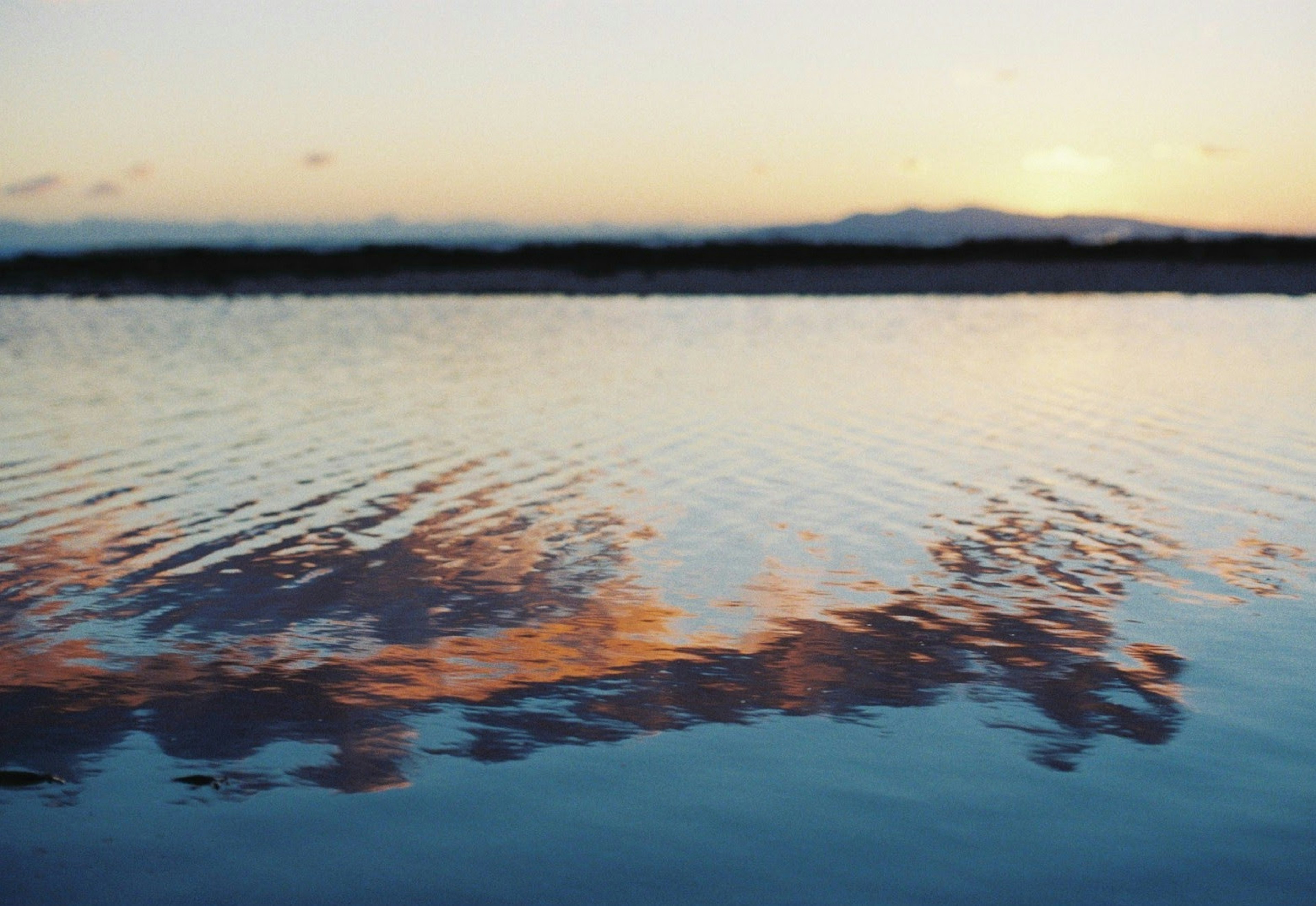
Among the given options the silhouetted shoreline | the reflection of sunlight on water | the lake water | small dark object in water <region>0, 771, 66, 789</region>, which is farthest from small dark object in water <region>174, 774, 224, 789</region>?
the silhouetted shoreline

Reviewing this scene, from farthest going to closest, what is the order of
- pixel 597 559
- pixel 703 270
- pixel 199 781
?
1. pixel 703 270
2. pixel 597 559
3. pixel 199 781

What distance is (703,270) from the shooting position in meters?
125

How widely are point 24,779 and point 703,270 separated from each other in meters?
120

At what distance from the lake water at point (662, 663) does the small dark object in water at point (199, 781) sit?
1.2 inches

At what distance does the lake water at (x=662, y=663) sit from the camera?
20.0 ft

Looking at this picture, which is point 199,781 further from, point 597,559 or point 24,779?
point 597,559

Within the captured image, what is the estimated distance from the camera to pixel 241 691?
27.4 ft

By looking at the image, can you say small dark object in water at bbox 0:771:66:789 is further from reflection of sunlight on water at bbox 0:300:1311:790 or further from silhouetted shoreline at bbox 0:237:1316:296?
silhouetted shoreline at bbox 0:237:1316:296

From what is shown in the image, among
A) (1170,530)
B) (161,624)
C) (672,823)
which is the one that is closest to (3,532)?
(161,624)

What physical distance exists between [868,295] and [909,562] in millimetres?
80146

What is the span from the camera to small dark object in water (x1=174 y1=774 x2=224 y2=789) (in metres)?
6.87

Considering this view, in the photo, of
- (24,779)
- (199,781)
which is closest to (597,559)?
(199,781)

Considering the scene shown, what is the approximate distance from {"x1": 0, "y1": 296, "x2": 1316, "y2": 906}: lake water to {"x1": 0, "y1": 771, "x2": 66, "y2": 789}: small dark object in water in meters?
0.09

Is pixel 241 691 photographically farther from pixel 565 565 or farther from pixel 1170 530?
pixel 1170 530
